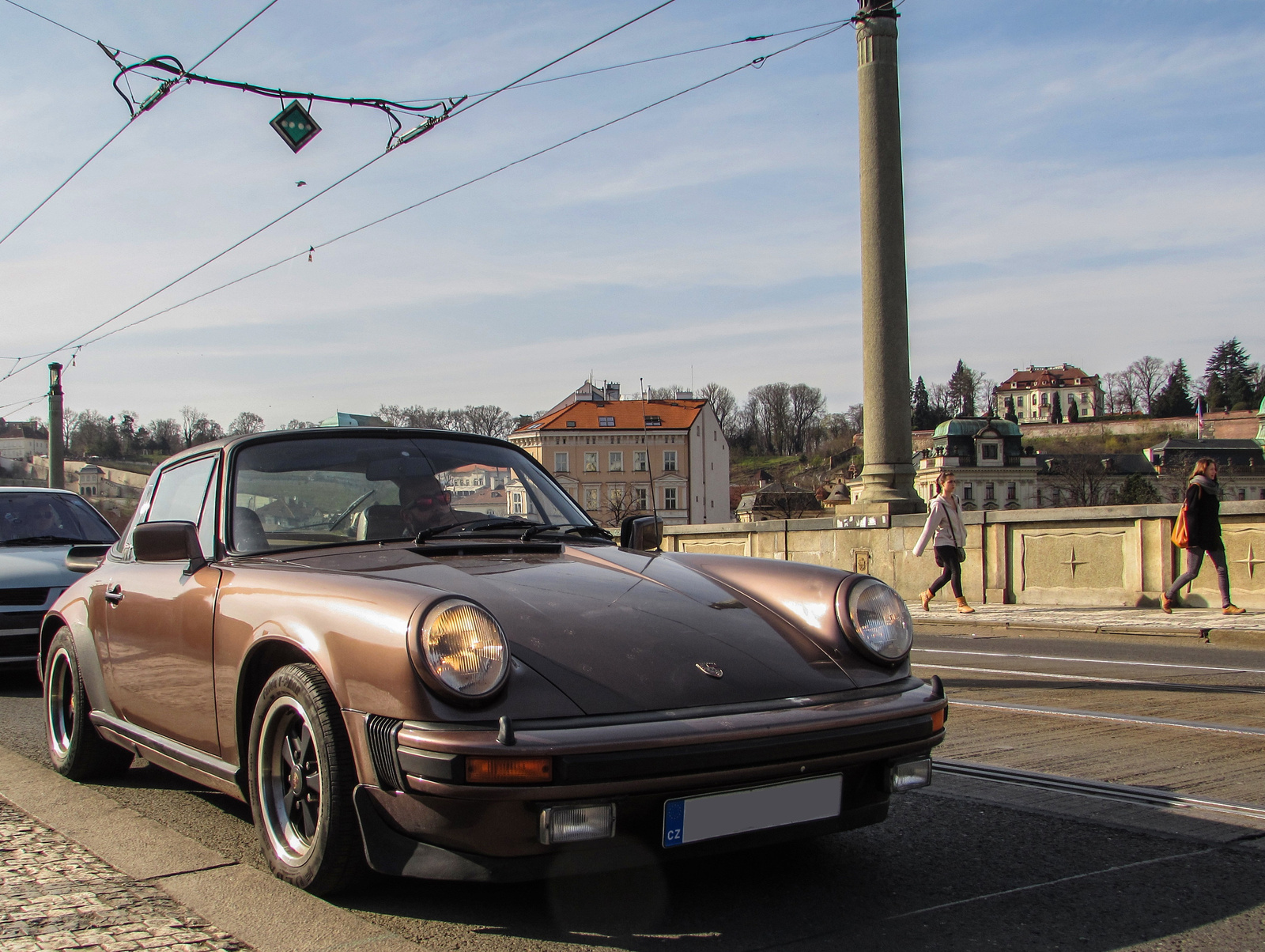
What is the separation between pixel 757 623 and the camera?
3463 mm

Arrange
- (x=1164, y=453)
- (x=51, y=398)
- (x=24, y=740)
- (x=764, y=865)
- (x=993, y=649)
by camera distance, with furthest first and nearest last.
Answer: (x=1164, y=453), (x=51, y=398), (x=993, y=649), (x=24, y=740), (x=764, y=865)

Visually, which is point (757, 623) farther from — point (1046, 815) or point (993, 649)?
point (993, 649)

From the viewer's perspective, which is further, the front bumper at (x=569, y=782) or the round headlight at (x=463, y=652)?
the round headlight at (x=463, y=652)

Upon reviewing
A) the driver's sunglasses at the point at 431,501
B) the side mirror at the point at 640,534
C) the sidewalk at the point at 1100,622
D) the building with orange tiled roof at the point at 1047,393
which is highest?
the building with orange tiled roof at the point at 1047,393

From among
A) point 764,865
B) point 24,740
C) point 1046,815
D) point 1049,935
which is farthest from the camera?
point 24,740

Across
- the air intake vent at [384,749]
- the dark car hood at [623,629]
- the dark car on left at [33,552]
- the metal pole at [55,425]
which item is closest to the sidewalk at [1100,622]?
Result: the dark car on left at [33,552]

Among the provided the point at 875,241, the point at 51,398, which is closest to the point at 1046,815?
the point at 875,241

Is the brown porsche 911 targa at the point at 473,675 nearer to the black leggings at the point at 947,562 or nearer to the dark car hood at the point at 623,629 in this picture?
the dark car hood at the point at 623,629

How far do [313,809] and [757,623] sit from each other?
139 cm

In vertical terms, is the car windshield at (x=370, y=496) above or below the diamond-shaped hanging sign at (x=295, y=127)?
below

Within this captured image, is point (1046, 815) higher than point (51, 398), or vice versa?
point (51, 398)

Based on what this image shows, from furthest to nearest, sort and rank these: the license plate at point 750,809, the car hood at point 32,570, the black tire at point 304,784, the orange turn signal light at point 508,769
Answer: the car hood at point 32,570, the black tire at point 304,784, the license plate at point 750,809, the orange turn signal light at point 508,769

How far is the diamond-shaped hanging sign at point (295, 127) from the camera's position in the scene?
13281 mm

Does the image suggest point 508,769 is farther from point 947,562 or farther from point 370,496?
point 947,562
